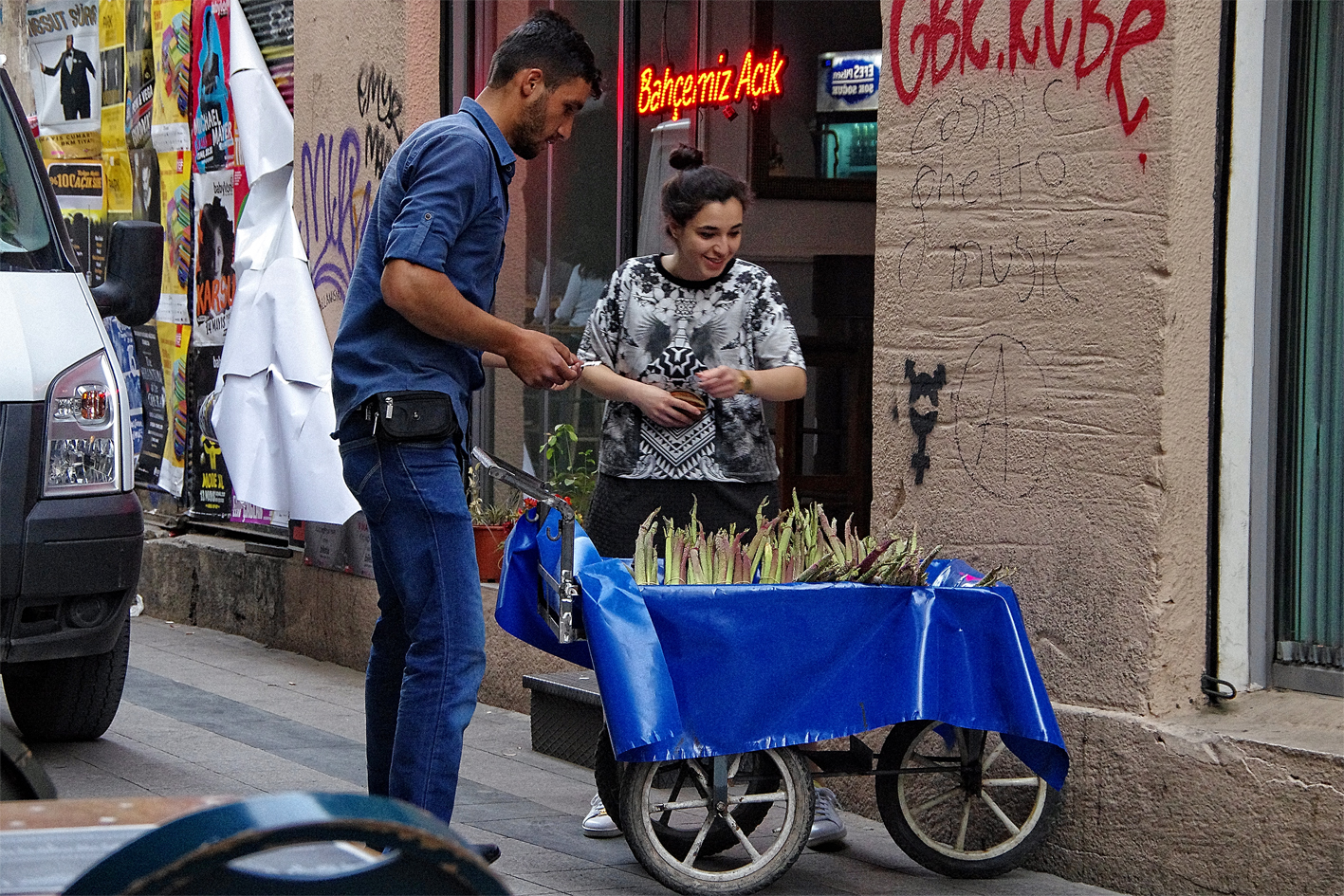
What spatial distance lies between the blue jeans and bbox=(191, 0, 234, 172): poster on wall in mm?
5286

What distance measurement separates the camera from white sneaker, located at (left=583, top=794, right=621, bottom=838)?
4.83 metres

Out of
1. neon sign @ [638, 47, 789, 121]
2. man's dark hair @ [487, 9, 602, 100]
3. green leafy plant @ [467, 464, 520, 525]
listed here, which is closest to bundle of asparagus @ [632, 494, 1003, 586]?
man's dark hair @ [487, 9, 602, 100]

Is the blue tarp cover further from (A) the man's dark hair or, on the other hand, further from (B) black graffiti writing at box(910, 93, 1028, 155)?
(B) black graffiti writing at box(910, 93, 1028, 155)

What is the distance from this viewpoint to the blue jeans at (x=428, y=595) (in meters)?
3.98

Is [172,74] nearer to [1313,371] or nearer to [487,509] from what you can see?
[487,509]

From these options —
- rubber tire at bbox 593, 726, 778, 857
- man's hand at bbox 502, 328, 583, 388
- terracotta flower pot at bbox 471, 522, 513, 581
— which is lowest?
rubber tire at bbox 593, 726, 778, 857

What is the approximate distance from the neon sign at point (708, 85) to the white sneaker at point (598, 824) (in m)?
3.42

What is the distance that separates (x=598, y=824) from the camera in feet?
15.9

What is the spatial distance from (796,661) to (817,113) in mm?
4082

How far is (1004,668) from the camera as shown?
13.9 feet

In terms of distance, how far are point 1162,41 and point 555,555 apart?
2040mm

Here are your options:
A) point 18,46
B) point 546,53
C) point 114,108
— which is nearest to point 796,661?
point 546,53

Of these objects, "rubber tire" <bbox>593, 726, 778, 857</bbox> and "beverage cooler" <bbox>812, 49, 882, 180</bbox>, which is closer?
"rubber tire" <bbox>593, 726, 778, 857</bbox>

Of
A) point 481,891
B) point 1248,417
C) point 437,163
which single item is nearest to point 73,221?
point 437,163
